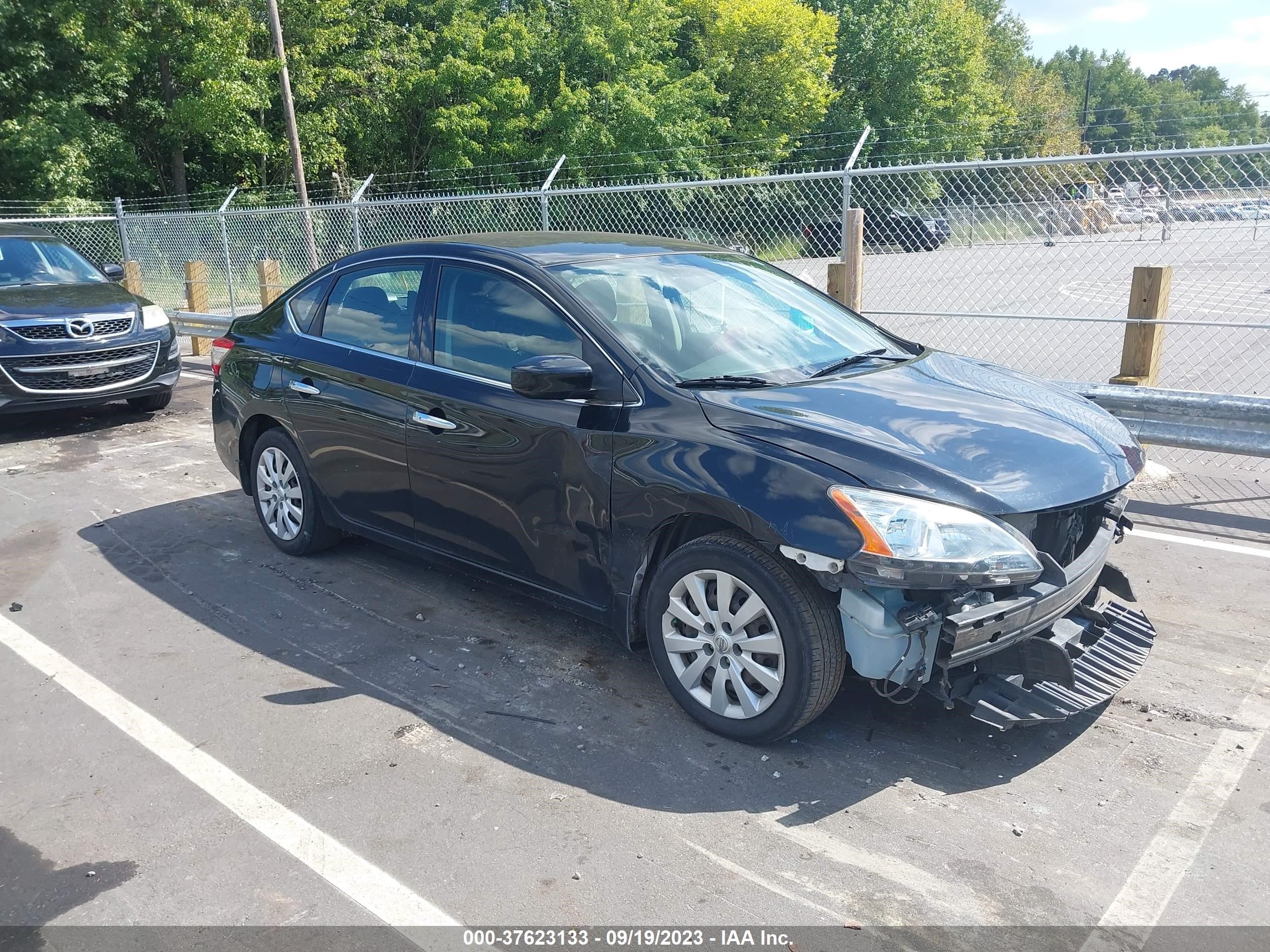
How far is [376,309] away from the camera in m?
5.01

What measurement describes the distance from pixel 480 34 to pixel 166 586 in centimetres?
2927

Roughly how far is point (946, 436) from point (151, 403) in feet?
29.0

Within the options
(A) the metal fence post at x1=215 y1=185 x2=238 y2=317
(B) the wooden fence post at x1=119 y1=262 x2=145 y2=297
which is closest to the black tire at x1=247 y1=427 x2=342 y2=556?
(A) the metal fence post at x1=215 y1=185 x2=238 y2=317

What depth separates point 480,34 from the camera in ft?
102

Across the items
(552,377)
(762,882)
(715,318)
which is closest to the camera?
(762,882)

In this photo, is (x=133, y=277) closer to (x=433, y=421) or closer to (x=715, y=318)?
(x=433, y=421)

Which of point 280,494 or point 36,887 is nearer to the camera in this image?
point 36,887

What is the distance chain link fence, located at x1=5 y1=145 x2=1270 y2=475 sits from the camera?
24.0 ft

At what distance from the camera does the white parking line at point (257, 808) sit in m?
2.84

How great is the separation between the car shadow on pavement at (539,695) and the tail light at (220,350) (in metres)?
1.09

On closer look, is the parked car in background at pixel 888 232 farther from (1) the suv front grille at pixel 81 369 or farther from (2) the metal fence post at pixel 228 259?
(2) the metal fence post at pixel 228 259

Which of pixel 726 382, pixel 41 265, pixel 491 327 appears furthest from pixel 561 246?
pixel 41 265

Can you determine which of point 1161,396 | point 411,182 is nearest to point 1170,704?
point 1161,396

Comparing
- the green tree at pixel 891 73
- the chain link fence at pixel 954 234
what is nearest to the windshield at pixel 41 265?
the chain link fence at pixel 954 234
